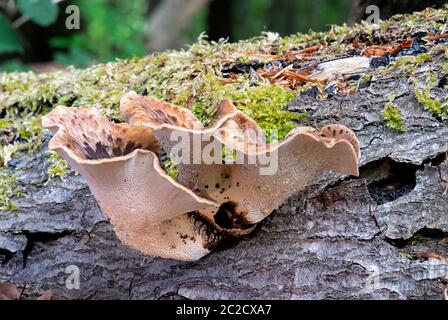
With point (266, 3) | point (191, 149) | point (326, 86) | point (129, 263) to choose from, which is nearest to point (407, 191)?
point (326, 86)

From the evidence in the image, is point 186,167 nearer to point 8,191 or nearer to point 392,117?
point 392,117

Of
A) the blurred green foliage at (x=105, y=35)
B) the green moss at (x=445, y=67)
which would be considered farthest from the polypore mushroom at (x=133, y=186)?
the blurred green foliage at (x=105, y=35)

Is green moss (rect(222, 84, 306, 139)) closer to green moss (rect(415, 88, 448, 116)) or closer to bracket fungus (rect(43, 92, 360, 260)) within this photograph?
bracket fungus (rect(43, 92, 360, 260))

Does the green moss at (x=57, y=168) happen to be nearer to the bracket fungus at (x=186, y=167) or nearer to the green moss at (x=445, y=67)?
the bracket fungus at (x=186, y=167)

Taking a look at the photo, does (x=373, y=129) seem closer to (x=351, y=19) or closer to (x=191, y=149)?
(x=191, y=149)

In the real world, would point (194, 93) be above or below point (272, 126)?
above

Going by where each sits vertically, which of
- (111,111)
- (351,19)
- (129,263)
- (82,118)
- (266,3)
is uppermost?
(266,3)
